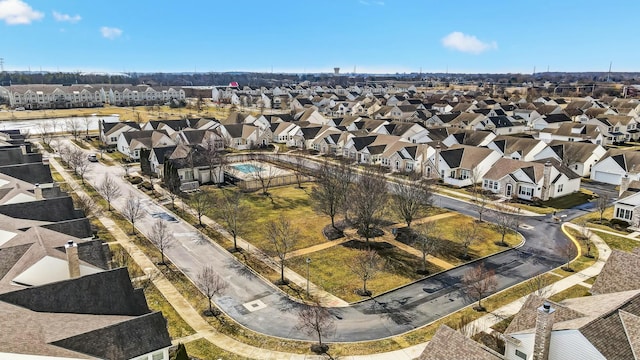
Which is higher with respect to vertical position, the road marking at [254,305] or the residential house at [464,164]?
the residential house at [464,164]

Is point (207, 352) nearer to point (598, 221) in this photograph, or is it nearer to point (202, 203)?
point (202, 203)

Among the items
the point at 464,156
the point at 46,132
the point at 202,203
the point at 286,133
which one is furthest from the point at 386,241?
the point at 46,132

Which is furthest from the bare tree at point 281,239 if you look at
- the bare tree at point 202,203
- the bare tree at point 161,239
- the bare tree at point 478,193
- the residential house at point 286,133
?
the residential house at point 286,133

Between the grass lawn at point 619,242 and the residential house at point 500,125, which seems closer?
the grass lawn at point 619,242

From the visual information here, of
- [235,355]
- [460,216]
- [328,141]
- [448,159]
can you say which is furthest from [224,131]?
[235,355]

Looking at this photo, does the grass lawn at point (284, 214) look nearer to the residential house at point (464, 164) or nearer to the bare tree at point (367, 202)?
the bare tree at point (367, 202)

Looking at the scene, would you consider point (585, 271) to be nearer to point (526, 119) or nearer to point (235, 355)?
point (235, 355)
